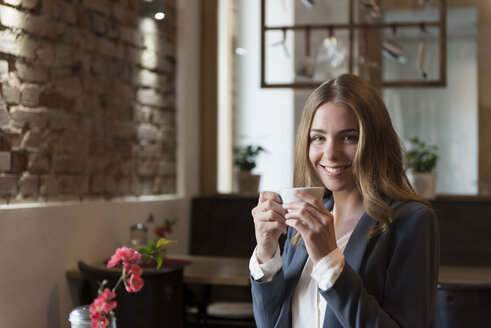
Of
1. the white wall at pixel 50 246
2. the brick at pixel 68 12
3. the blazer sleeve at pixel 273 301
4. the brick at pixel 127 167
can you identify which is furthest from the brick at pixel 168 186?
the blazer sleeve at pixel 273 301

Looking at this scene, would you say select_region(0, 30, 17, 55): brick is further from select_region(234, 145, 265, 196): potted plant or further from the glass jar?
select_region(234, 145, 265, 196): potted plant

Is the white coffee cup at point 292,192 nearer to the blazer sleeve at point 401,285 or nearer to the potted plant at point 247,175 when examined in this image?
the blazer sleeve at point 401,285

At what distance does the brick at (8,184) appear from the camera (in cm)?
284

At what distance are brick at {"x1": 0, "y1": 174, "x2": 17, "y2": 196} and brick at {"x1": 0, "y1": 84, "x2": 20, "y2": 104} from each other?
12.1 inches

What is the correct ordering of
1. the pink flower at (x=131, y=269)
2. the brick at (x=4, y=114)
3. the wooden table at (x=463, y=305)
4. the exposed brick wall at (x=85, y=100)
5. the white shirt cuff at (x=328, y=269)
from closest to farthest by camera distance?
1. the white shirt cuff at (x=328, y=269)
2. the pink flower at (x=131, y=269)
3. the wooden table at (x=463, y=305)
4. the brick at (x=4, y=114)
5. the exposed brick wall at (x=85, y=100)

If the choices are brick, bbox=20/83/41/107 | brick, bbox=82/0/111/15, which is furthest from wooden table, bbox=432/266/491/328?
brick, bbox=82/0/111/15

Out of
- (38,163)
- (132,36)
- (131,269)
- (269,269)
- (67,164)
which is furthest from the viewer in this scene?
(132,36)

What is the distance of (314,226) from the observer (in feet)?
4.40

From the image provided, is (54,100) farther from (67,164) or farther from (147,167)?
(147,167)

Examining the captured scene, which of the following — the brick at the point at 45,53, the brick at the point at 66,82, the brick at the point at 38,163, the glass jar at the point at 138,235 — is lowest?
the glass jar at the point at 138,235

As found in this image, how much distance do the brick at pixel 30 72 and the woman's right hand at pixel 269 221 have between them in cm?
183

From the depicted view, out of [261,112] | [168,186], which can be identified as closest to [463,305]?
[168,186]

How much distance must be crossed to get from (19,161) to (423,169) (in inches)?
102

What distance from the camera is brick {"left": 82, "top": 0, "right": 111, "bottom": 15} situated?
11.7 ft
